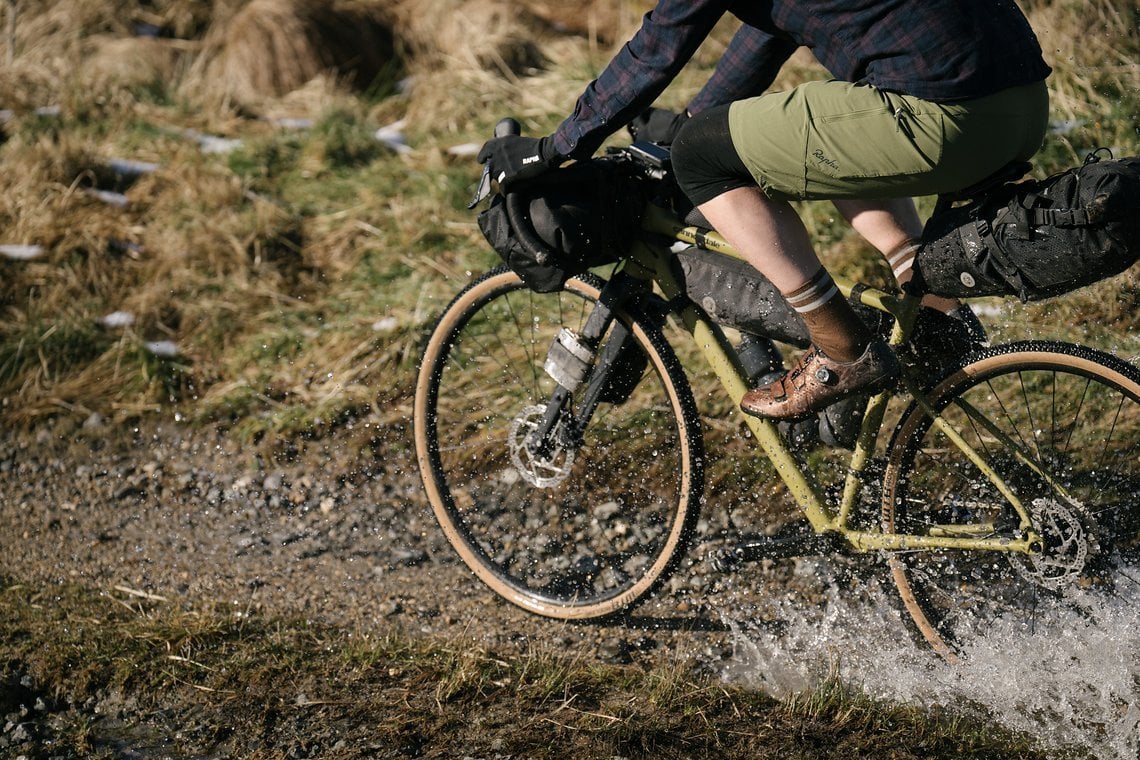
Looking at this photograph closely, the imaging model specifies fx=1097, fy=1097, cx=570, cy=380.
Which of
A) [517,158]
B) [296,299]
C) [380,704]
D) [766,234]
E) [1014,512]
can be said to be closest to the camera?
[766,234]

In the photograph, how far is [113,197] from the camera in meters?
6.42

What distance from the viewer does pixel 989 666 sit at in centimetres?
322

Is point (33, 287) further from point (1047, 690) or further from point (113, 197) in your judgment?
point (1047, 690)

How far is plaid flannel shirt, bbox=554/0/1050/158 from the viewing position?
2.49m

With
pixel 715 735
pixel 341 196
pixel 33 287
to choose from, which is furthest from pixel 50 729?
pixel 341 196

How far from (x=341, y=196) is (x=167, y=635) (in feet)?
11.1

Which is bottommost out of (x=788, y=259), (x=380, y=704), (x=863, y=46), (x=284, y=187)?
(x=284, y=187)

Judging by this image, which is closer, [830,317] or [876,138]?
[876,138]

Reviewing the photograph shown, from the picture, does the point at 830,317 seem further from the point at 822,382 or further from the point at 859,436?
the point at 859,436

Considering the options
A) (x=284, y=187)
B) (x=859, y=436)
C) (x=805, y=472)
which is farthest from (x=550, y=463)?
(x=284, y=187)

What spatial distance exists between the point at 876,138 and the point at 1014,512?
1.23 meters

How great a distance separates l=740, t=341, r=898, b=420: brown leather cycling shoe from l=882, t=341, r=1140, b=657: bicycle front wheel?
24 cm

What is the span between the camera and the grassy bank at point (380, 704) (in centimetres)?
302

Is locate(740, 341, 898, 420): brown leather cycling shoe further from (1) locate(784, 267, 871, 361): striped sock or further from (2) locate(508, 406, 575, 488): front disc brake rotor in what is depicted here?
(2) locate(508, 406, 575, 488): front disc brake rotor
